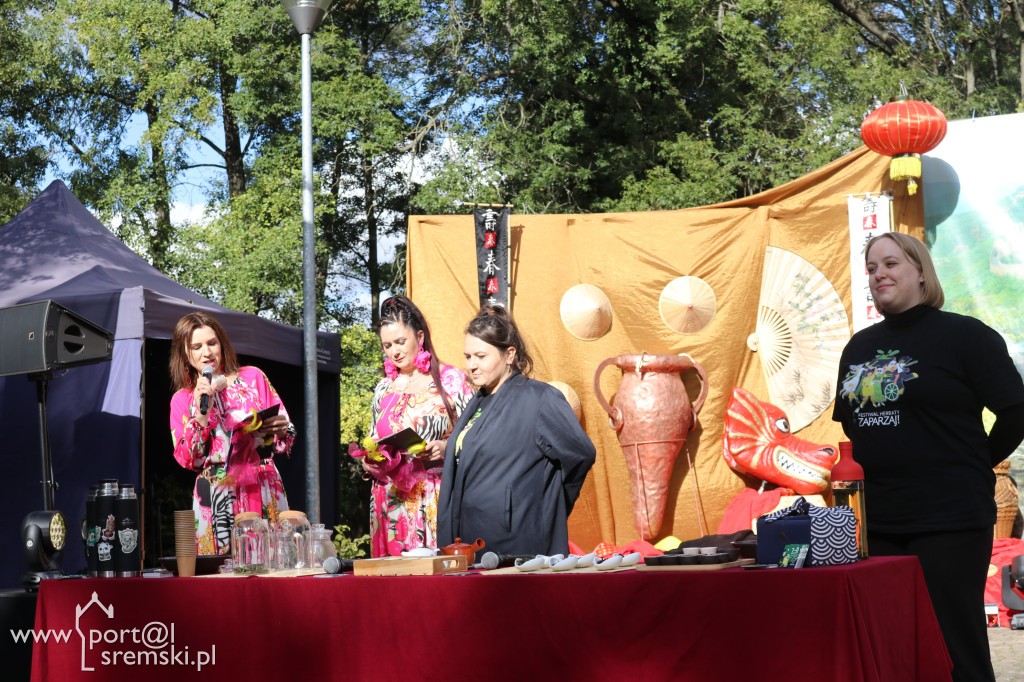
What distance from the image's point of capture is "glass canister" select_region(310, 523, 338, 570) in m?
2.55

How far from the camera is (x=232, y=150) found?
15.1 m

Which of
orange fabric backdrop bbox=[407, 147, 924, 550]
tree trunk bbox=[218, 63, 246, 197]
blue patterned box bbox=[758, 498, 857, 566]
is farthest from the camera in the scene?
tree trunk bbox=[218, 63, 246, 197]

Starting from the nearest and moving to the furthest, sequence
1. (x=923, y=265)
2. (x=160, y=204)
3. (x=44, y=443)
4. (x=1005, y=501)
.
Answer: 1. (x=923, y=265)
2. (x=44, y=443)
3. (x=1005, y=501)
4. (x=160, y=204)

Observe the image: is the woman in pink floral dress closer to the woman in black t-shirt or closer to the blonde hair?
the woman in black t-shirt

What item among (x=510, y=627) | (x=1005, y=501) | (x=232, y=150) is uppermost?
(x=232, y=150)

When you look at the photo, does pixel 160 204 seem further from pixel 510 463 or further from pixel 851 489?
pixel 851 489

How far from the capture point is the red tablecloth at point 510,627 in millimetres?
1958

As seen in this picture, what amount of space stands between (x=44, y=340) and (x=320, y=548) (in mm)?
2045


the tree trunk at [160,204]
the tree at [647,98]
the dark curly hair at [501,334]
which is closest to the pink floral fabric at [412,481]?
the dark curly hair at [501,334]

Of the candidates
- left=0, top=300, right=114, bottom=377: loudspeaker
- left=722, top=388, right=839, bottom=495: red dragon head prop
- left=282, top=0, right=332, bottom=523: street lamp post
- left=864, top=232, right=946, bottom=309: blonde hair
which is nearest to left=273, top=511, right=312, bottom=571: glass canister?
left=864, top=232, right=946, bottom=309: blonde hair

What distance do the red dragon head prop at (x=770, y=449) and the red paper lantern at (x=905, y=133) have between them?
172 cm

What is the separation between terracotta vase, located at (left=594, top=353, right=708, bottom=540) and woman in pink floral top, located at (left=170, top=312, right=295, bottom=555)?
343cm

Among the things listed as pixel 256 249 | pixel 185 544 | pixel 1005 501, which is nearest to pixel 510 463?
pixel 185 544

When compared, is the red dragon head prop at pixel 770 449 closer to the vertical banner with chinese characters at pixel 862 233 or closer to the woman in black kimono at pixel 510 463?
the vertical banner with chinese characters at pixel 862 233
